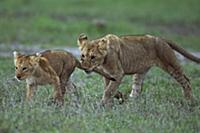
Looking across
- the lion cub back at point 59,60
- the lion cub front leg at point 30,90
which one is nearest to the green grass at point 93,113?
the lion cub front leg at point 30,90

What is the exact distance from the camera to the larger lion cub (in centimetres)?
1041

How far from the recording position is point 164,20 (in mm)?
26516

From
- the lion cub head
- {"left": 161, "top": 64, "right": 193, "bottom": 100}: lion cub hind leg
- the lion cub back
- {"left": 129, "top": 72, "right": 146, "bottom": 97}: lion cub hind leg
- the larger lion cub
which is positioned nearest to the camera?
the lion cub head

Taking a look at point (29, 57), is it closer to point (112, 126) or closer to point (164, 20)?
point (112, 126)

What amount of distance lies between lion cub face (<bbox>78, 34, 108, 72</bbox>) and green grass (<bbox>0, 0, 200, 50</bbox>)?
921 cm

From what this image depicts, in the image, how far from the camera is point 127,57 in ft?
36.5

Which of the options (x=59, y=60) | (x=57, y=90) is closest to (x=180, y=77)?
(x=59, y=60)

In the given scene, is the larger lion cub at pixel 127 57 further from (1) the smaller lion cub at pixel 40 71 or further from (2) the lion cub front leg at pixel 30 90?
(2) the lion cub front leg at pixel 30 90

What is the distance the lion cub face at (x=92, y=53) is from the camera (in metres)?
10.3

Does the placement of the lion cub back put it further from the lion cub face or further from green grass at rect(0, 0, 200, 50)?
green grass at rect(0, 0, 200, 50)

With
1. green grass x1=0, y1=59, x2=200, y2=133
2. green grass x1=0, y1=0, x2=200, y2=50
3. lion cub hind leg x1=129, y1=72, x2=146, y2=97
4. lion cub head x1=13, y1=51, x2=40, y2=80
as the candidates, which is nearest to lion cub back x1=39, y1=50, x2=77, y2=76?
lion cub head x1=13, y1=51, x2=40, y2=80

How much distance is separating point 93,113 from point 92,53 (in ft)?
4.57

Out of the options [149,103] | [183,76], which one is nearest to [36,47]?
[183,76]

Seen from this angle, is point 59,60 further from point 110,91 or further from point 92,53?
point 110,91
